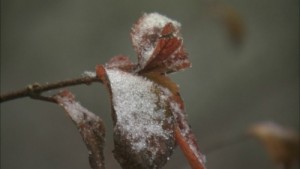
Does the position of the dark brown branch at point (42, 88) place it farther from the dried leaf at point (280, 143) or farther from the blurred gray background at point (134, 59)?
the blurred gray background at point (134, 59)

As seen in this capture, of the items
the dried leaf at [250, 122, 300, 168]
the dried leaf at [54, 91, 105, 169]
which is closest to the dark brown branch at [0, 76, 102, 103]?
the dried leaf at [54, 91, 105, 169]

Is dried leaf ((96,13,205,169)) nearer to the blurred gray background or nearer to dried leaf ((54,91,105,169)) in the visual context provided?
dried leaf ((54,91,105,169))

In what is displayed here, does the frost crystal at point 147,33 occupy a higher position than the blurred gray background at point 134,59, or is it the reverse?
the blurred gray background at point 134,59

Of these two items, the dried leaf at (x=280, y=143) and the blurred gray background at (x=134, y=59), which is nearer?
the dried leaf at (x=280, y=143)

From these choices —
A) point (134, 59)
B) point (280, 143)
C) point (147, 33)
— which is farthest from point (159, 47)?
point (134, 59)

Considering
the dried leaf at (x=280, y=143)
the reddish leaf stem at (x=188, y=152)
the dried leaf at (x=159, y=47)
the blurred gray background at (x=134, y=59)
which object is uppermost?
the blurred gray background at (x=134, y=59)

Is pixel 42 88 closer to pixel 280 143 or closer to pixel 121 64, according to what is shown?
pixel 121 64

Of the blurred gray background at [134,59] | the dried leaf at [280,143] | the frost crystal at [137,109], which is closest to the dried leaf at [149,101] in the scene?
the frost crystal at [137,109]

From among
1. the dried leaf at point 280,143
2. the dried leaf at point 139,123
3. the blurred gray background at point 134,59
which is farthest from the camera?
the blurred gray background at point 134,59
